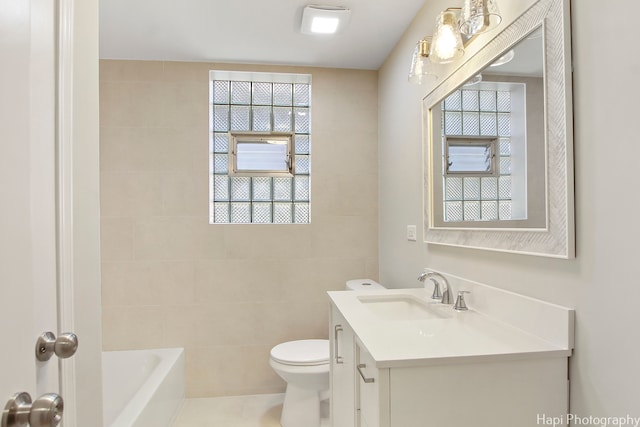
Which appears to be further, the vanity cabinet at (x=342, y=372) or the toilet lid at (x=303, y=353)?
the toilet lid at (x=303, y=353)

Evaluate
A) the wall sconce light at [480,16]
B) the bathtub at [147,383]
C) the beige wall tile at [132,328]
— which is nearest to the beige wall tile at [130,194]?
the beige wall tile at [132,328]

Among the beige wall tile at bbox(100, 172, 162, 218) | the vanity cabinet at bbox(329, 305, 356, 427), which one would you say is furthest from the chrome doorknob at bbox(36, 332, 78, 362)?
the beige wall tile at bbox(100, 172, 162, 218)

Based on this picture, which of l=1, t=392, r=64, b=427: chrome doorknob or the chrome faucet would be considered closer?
l=1, t=392, r=64, b=427: chrome doorknob

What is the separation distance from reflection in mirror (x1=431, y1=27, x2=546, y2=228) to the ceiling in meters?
0.72

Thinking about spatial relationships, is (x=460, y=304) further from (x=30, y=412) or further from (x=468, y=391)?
(x=30, y=412)

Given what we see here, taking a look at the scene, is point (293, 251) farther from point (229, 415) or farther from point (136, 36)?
point (136, 36)

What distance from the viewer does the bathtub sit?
1.78 m

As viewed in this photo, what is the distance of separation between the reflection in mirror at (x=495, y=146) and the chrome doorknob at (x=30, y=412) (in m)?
1.22

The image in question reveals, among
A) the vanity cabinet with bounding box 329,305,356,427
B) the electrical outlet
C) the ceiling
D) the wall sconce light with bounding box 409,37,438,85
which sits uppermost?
the ceiling

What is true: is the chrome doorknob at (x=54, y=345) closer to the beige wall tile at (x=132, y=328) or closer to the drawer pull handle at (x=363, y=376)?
the drawer pull handle at (x=363, y=376)

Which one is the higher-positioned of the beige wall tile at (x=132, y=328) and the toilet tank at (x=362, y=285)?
the toilet tank at (x=362, y=285)

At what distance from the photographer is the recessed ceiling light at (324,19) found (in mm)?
1800

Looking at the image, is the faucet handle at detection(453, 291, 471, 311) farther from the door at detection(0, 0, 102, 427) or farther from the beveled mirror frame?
the door at detection(0, 0, 102, 427)

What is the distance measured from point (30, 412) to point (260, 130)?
2292mm
